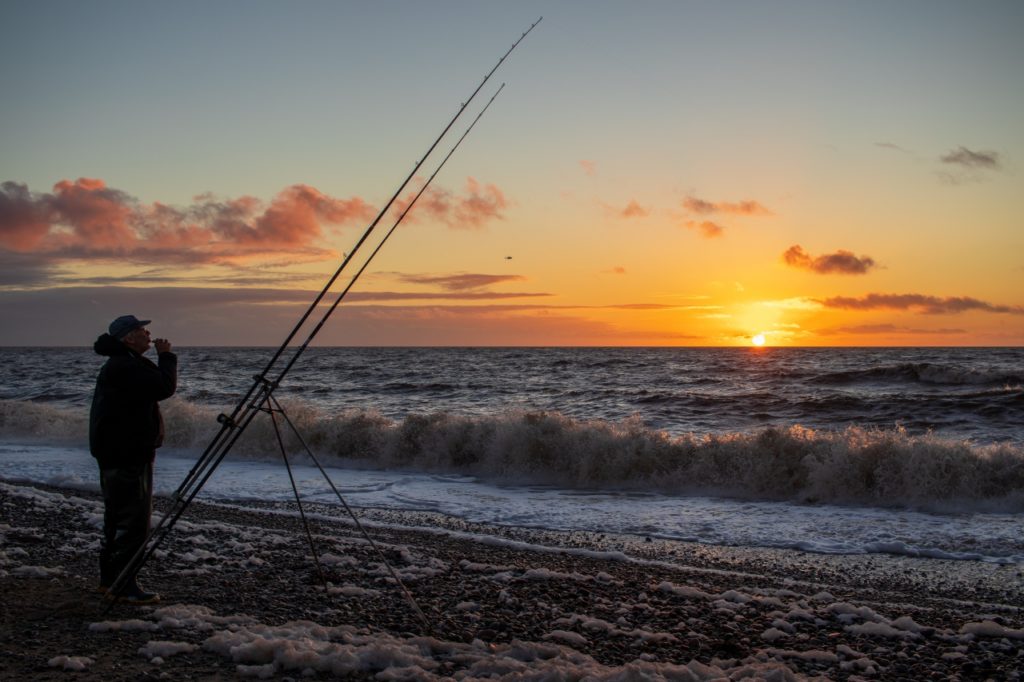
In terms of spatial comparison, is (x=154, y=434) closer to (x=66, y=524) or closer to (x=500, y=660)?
(x=500, y=660)

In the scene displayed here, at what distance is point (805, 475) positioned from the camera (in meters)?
13.3

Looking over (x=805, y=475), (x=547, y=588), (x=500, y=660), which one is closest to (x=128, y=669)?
(x=500, y=660)

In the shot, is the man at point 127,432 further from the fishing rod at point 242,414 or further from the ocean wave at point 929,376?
the ocean wave at point 929,376

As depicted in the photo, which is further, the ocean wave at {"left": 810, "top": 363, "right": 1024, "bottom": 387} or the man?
the ocean wave at {"left": 810, "top": 363, "right": 1024, "bottom": 387}

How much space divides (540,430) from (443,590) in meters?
9.69

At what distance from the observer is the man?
5336 mm

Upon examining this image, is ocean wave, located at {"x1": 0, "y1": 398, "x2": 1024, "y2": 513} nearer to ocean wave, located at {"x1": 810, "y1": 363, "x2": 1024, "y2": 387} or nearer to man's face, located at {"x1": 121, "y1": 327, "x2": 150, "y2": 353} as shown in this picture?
man's face, located at {"x1": 121, "y1": 327, "x2": 150, "y2": 353}

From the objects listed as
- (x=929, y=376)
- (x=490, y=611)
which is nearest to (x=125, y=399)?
(x=490, y=611)

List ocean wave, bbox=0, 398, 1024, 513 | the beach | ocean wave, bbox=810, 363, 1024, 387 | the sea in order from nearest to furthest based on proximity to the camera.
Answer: the beach < the sea < ocean wave, bbox=0, 398, 1024, 513 < ocean wave, bbox=810, 363, 1024, 387

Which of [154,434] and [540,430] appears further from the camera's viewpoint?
[540,430]

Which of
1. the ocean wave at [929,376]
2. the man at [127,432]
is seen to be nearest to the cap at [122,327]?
the man at [127,432]

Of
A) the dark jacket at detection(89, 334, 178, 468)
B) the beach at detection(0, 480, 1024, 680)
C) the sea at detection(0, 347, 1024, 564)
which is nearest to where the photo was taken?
the beach at detection(0, 480, 1024, 680)

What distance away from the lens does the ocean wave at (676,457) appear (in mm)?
12516

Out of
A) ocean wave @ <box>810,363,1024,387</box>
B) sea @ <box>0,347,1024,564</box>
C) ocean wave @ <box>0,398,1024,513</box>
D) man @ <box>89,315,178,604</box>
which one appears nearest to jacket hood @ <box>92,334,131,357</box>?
man @ <box>89,315,178,604</box>
